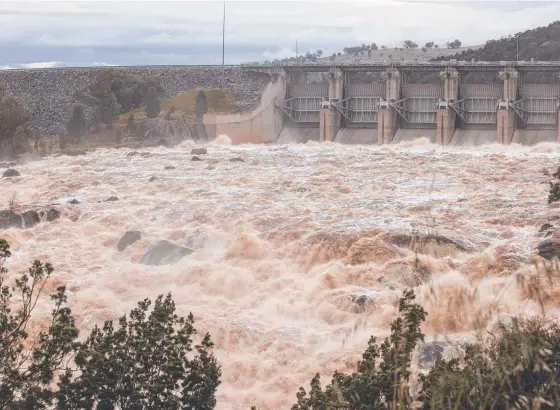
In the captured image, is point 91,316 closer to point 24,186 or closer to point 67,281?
point 67,281

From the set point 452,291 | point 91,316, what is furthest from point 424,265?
point 91,316

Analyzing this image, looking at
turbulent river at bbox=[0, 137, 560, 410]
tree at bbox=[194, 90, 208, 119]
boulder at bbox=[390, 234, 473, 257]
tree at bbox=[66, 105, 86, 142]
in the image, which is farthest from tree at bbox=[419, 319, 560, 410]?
tree at bbox=[66, 105, 86, 142]

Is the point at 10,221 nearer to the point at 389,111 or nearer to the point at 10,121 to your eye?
the point at 10,121

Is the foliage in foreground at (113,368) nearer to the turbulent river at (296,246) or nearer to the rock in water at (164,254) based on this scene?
the turbulent river at (296,246)

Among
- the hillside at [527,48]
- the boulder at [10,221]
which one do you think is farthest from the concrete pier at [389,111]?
the hillside at [527,48]

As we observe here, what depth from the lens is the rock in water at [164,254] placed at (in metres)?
30.4

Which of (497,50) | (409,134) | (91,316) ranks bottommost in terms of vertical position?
(91,316)

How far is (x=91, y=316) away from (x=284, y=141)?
3625 centimetres

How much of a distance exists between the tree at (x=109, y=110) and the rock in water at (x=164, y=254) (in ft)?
114

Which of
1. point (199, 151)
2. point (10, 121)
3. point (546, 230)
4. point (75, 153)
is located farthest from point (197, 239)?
point (10, 121)

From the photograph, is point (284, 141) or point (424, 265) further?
point (284, 141)

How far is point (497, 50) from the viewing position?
92688 mm

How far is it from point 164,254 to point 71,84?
143 feet

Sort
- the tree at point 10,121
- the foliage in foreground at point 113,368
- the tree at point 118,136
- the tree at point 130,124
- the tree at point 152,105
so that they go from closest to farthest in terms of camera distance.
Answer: the foliage in foreground at point 113,368 → the tree at point 10,121 → the tree at point 118,136 → the tree at point 130,124 → the tree at point 152,105
